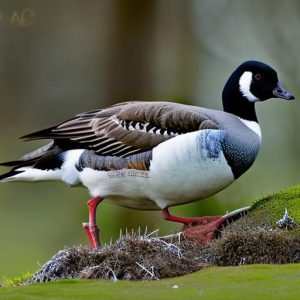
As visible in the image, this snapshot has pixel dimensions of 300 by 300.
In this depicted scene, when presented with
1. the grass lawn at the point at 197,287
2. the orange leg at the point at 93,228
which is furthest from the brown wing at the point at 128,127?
the grass lawn at the point at 197,287

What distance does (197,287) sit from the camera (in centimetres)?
662

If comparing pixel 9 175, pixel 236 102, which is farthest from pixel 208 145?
pixel 9 175

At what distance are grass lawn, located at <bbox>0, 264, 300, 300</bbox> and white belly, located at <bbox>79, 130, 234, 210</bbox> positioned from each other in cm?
178

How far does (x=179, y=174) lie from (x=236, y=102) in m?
1.08

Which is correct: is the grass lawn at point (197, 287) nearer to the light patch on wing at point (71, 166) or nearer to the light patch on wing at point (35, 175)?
the light patch on wing at point (71, 166)

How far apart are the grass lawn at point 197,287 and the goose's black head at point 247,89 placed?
2.66 meters

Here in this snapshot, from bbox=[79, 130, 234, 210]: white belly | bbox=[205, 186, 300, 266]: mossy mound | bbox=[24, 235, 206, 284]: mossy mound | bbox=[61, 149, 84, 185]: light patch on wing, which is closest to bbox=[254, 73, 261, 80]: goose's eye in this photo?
bbox=[79, 130, 234, 210]: white belly

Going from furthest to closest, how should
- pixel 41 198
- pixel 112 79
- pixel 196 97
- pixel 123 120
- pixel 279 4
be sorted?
pixel 41 198 < pixel 279 4 < pixel 196 97 < pixel 112 79 < pixel 123 120

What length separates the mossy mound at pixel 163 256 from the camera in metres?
7.32

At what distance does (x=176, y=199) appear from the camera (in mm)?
9109

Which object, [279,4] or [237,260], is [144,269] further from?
[279,4]

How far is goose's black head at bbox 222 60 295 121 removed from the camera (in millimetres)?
9523

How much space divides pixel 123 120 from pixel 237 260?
219 centimetres

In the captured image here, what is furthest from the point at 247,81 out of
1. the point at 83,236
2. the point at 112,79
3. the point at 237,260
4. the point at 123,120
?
the point at 83,236
